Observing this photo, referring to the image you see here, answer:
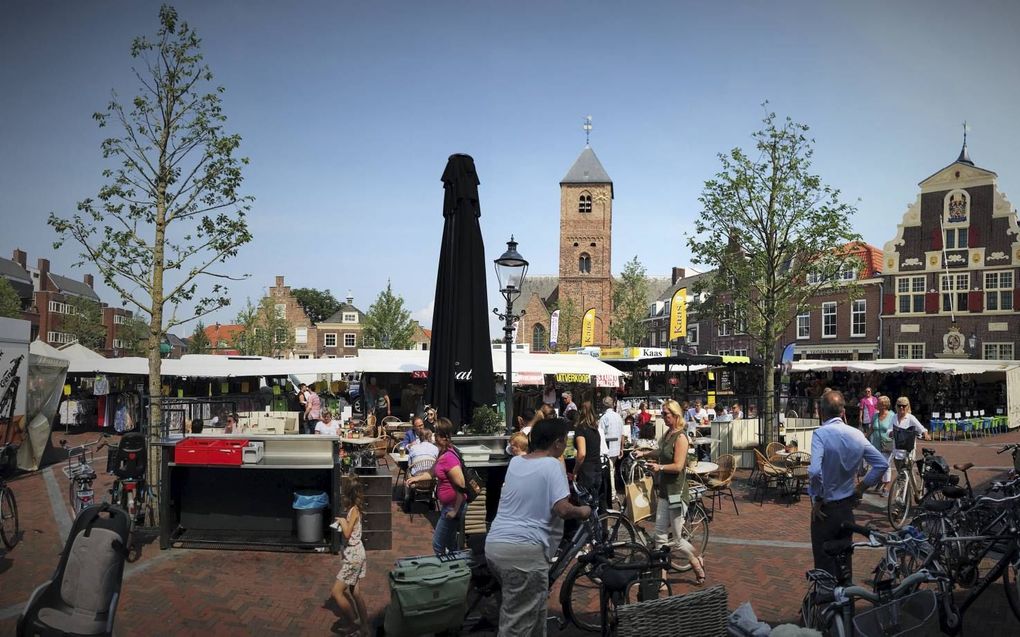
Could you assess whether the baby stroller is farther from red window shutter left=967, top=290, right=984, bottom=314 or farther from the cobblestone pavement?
red window shutter left=967, top=290, right=984, bottom=314

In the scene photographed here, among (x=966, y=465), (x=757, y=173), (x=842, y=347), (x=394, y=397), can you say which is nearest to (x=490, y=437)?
(x=966, y=465)

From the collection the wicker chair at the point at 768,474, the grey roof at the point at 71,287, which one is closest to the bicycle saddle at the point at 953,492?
the wicker chair at the point at 768,474

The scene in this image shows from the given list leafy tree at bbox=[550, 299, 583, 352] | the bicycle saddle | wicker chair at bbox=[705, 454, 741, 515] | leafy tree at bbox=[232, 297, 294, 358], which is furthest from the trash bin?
leafy tree at bbox=[550, 299, 583, 352]

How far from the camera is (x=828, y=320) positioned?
39469 millimetres

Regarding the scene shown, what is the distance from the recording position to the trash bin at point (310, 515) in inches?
280

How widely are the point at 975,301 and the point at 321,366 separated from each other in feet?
103

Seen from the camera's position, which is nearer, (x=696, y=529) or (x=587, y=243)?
(x=696, y=529)

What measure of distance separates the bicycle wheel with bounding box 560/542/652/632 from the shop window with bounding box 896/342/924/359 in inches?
1401

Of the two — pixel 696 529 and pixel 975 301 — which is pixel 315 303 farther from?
pixel 696 529

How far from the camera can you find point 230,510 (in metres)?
7.49

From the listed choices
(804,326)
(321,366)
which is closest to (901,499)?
(321,366)

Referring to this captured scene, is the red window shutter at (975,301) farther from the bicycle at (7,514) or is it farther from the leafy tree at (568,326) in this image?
the bicycle at (7,514)

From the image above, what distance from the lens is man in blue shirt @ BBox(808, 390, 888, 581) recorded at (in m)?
4.72

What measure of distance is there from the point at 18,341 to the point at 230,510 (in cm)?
711
